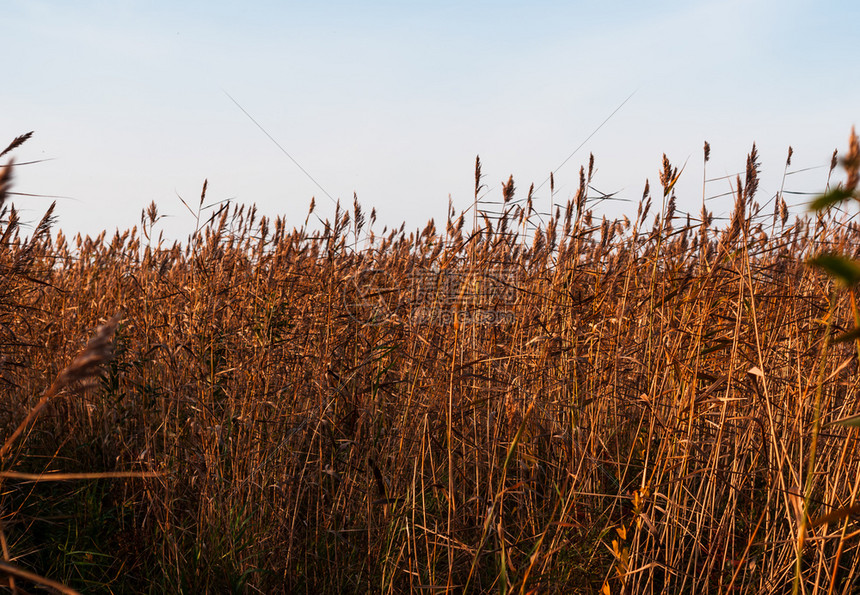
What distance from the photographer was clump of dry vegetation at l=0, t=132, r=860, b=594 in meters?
1.82

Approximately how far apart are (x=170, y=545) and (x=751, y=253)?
2123 mm

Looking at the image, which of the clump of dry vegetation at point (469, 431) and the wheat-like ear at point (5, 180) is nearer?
the wheat-like ear at point (5, 180)

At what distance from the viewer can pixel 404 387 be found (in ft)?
7.82

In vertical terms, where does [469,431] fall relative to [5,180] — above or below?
below

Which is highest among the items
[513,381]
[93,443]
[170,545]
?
[513,381]

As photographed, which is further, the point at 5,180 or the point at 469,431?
the point at 469,431

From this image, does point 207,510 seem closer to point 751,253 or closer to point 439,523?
point 439,523

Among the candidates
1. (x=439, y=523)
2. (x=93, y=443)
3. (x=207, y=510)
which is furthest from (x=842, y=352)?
(x=93, y=443)

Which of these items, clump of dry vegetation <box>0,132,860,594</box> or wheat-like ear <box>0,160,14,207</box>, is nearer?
wheat-like ear <box>0,160,14,207</box>

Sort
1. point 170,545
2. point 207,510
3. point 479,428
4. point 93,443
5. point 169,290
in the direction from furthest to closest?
point 169,290 → point 93,443 → point 479,428 → point 207,510 → point 170,545

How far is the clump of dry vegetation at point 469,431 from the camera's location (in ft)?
5.97

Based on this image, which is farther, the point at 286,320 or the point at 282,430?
the point at 286,320

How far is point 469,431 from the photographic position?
2.32 m

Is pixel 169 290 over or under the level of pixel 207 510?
over
